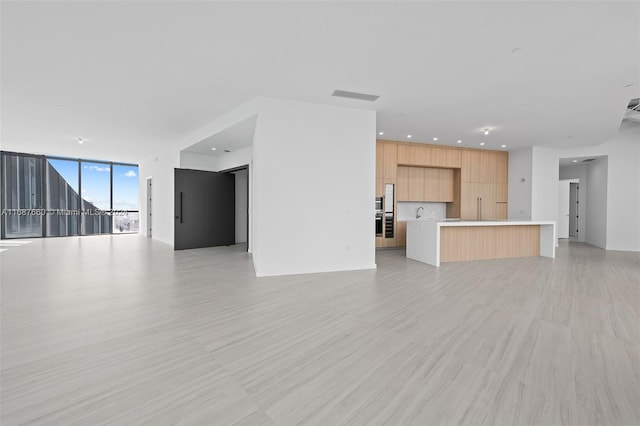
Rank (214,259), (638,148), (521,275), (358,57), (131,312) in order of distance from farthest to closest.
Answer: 1. (638,148)
2. (214,259)
3. (521,275)
4. (358,57)
5. (131,312)

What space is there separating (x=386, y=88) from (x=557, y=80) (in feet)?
7.49

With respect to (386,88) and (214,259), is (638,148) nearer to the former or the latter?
(386,88)

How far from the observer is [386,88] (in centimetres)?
441

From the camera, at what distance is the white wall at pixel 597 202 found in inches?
340

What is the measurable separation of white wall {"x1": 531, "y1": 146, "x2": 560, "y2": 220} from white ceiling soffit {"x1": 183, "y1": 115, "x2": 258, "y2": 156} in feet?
26.2

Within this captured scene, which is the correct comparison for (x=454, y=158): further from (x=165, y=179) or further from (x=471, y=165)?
(x=165, y=179)

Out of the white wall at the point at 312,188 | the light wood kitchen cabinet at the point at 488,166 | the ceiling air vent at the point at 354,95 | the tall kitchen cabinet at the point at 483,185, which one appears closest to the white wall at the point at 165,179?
the white wall at the point at 312,188

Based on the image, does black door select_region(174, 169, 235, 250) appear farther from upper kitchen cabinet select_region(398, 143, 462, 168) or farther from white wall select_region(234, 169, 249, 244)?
upper kitchen cabinet select_region(398, 143, 462, 168)

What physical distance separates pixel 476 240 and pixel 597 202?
563 centimetres

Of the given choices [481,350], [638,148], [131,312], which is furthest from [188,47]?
[638,148]

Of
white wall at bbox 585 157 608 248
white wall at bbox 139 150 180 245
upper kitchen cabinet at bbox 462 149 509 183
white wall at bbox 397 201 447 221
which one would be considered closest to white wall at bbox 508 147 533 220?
upper kitchen cabinet at bbox 462 149 509 183

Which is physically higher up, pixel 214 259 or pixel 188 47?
pixel 188 47

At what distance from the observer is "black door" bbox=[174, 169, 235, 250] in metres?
7.76

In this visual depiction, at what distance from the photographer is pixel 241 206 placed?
912cm
